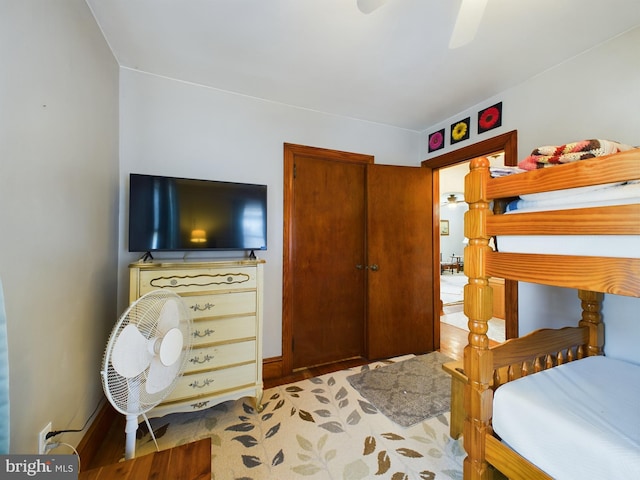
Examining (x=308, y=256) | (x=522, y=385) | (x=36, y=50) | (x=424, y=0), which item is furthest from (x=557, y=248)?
(x=36, y=50)

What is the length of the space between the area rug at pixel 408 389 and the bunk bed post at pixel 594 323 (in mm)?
950

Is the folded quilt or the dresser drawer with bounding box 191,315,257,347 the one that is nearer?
the folded quilt

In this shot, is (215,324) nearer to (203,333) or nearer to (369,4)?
(203,333)

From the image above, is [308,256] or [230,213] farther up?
[230,213]

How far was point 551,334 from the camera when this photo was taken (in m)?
1.34

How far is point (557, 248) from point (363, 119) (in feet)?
7.21

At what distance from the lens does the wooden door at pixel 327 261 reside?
7.87 feet

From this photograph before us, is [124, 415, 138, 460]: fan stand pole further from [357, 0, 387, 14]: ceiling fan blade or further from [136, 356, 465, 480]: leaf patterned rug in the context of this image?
[357, 0, 387, 14]: ceiling fan blade

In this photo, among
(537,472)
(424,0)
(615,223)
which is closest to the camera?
(615,223)

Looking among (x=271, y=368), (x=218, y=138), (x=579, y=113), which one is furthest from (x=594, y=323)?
(x=218, y=138)

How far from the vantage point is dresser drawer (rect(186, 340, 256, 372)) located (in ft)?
5.21

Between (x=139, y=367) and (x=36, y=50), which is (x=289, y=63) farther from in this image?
(x=139, y=367)

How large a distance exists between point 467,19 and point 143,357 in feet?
6.23

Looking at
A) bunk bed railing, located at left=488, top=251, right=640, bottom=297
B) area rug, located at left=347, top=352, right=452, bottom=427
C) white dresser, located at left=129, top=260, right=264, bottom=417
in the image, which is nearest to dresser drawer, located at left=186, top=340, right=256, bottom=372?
white dresser, located at left=129, top=260, right=264, bottom=417
